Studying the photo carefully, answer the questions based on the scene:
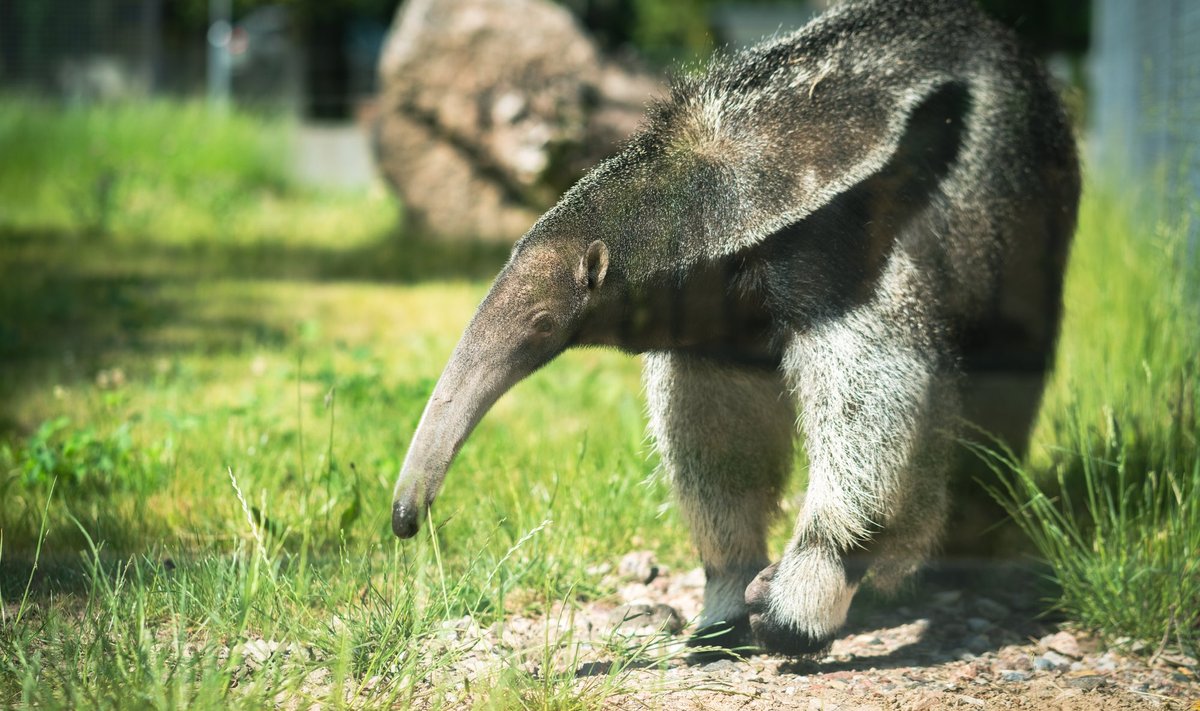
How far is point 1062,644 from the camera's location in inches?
126

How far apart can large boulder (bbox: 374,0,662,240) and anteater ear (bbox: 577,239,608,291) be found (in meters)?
6.65

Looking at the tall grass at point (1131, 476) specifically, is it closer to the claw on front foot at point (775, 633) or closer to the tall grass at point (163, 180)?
the claw on front foot at point (775, 633)

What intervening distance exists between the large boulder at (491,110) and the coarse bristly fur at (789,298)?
6108mm

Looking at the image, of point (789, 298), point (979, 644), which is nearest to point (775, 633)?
point (979, 644)

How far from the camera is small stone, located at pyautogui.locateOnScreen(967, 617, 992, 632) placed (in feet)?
11.0

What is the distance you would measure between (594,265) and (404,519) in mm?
721

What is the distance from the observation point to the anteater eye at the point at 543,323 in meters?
2.67

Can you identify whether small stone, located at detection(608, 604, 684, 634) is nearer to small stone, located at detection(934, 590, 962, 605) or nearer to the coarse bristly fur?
the coarse bristly fur

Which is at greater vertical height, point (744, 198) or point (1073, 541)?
point (744, 198)

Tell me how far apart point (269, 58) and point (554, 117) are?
604 inches

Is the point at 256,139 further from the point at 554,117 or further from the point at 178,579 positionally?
the point at 178,579

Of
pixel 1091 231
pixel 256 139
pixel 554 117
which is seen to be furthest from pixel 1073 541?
pixel 256 139

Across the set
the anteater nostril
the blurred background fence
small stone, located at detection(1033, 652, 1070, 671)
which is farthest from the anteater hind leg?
the blurred background fence

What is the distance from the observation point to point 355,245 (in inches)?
396
